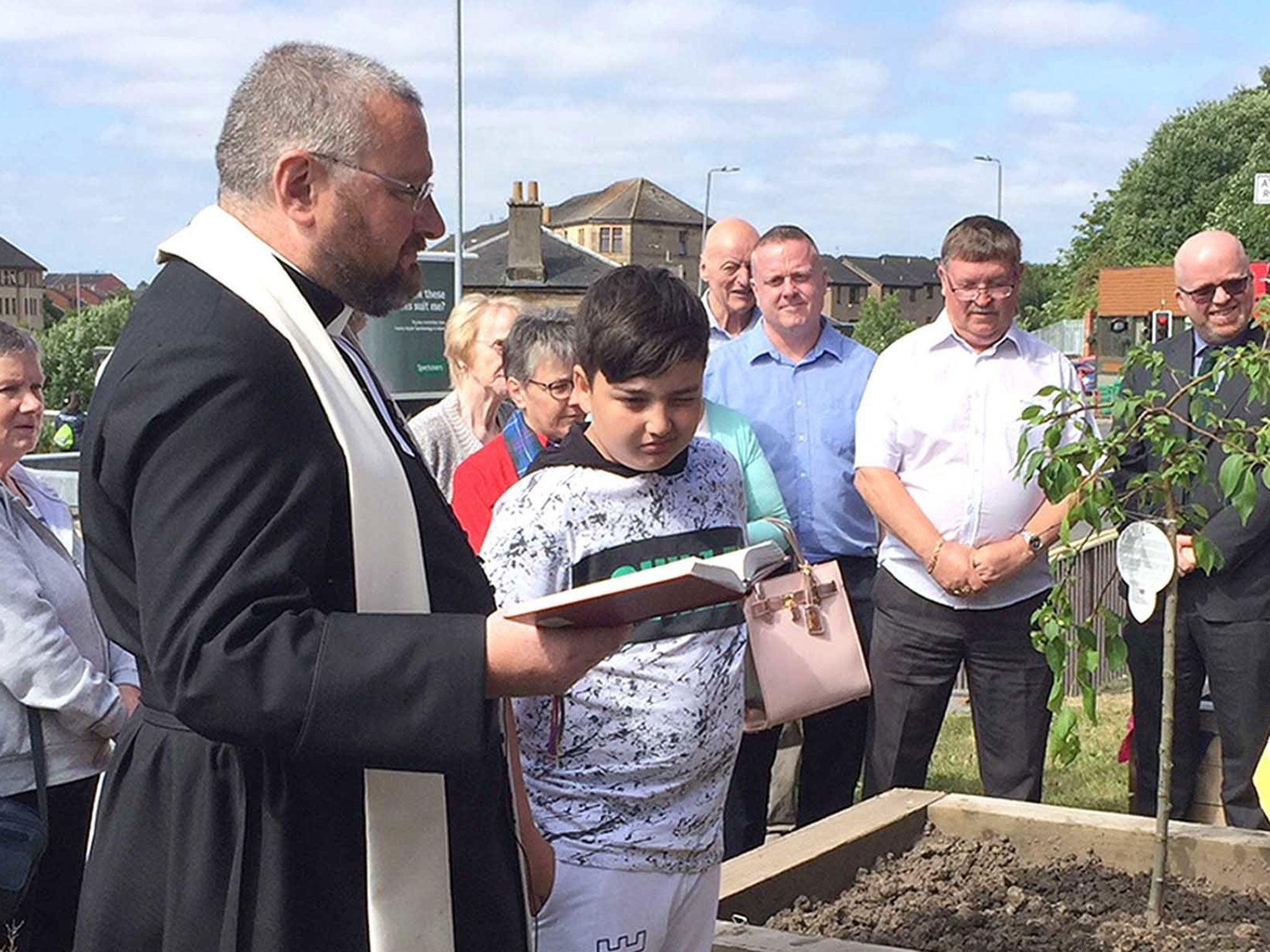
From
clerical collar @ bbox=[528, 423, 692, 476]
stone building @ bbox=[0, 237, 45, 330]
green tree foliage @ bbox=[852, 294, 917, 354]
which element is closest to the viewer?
clerical collar @ bbox=[528, 423, 692, 476]

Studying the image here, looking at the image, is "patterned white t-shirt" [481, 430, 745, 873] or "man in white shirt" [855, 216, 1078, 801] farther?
"man in white shirt" [855, 216, 1078, 801]

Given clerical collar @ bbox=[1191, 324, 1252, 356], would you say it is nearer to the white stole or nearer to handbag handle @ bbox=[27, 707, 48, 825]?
handbag handle @ bbox=[27, 707, 48, 825]

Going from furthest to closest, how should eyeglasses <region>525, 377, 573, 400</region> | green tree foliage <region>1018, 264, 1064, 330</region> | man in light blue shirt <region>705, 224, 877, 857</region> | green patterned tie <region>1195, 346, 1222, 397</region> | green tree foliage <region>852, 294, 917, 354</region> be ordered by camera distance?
green tree foliage <region>1018, 264, 1064, 330</region> → green tree foliage <region>852, 294, 917, 354</region> → man in light blue shirt <region>705, 224, 877, 857</region> → green patterned tie <region>1195, 346, 1222, 397</region> → eyeglasses <region>525, 377, 573, 400</region>

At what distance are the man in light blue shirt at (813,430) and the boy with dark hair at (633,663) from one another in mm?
2463

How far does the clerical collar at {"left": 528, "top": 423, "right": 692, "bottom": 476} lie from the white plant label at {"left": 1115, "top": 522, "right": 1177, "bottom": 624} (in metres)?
1.23

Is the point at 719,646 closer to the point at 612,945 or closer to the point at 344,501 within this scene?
the point at 612,945

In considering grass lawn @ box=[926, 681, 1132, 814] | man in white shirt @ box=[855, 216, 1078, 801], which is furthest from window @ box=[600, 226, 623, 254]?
man in white shirt @ box=[855, 216, 1078, 801]

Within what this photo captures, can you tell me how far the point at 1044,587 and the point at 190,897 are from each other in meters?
3.69

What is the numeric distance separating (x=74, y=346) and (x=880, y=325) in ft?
93.1

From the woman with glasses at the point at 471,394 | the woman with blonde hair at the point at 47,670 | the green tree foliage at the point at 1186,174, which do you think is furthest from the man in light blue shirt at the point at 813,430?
the green tree foliage at the point at 1186,174

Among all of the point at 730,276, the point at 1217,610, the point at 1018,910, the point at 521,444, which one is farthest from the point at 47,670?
the point at 1217,610

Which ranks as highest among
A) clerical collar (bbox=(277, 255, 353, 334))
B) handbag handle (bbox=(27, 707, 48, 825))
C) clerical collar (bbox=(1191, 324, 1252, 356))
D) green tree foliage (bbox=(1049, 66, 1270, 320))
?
green tree foliage (bbox=(1049, 66, 1270, 320))

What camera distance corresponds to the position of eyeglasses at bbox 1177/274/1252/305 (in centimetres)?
559

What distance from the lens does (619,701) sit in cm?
294
